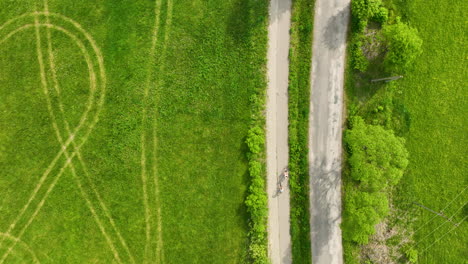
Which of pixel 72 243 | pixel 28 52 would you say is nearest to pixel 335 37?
pixel 28 52

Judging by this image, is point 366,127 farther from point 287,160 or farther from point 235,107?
point 235,107

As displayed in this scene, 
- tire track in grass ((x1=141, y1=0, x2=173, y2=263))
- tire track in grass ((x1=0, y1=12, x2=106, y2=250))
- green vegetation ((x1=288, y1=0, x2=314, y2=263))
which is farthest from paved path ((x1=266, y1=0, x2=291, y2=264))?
tire track in grass ((x1=0, y1=12, x2=106, y2=250))

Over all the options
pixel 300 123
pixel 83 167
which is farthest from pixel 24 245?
pixel 300 123

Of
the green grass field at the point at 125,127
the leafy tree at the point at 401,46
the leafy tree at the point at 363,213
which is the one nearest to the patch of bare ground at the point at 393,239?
the leafy tree at the point at 363,213

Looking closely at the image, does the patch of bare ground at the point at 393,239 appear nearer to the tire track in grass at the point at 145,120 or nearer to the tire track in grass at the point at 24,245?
the tire track in grass at the point at 145,120

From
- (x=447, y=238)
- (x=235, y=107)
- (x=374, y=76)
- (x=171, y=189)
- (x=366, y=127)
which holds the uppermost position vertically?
(x=374, y=76)

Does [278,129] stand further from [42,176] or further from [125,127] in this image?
[42,176]
